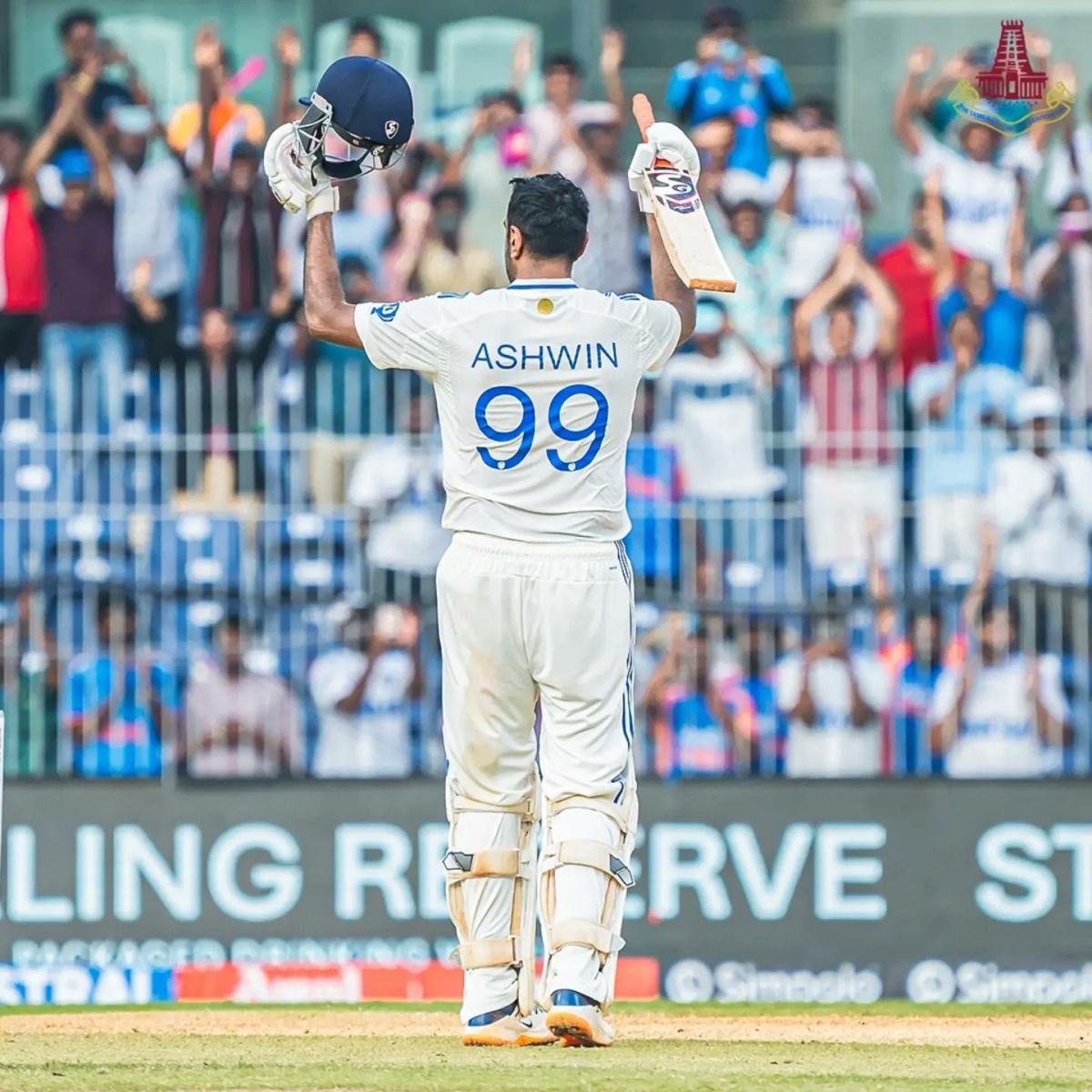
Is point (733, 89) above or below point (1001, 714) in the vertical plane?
above

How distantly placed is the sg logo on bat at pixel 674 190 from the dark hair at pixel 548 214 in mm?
333

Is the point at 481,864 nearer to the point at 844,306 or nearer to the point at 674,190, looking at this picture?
the point at 674,190

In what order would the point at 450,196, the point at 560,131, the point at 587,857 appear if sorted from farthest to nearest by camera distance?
1. the point at 560,131
2. the point at 450,196
3. the point at 587,857

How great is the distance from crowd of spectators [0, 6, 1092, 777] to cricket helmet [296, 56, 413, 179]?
15.2 feet

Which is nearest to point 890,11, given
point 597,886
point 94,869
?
point 94,869

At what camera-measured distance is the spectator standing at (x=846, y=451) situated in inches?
472

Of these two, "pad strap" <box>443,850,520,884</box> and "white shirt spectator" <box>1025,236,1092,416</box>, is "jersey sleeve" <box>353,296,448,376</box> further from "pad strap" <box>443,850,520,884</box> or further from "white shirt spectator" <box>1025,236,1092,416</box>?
"white shirt spectator" <box>1025,236,1092,416</box>

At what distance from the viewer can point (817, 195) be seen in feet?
42.8

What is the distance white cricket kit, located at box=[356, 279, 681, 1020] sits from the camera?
22.2 ft

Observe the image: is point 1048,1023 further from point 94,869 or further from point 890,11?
point 890,11

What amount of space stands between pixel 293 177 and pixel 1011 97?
281 inches

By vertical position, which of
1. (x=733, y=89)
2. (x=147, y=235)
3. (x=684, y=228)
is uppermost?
(x=733, y=89)

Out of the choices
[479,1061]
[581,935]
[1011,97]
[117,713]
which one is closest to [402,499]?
[117,713]

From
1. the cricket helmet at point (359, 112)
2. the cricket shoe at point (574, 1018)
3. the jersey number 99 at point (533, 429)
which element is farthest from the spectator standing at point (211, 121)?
the cricket shoe at point (574, 1018)
